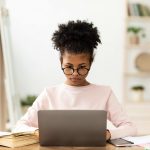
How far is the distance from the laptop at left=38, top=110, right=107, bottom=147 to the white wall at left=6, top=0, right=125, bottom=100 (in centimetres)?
337

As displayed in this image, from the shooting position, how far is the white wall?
15.3 feet

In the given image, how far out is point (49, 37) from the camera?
4664 mm

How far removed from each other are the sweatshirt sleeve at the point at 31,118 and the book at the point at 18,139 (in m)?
0.09

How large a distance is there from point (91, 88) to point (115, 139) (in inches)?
13.6

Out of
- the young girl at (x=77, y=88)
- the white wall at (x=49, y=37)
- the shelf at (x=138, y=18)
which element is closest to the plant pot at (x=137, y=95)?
the white wall at (x=49, y=37)

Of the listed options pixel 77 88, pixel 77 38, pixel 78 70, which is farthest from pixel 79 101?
pixel 77 38

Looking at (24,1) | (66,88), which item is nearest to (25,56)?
(24,1)

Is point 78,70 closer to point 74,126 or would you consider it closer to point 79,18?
point 74,126

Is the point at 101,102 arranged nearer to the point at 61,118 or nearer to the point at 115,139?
the point at 115,139

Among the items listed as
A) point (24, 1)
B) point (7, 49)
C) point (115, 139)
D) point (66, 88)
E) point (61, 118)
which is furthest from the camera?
point (24, 1)

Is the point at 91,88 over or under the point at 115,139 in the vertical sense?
over

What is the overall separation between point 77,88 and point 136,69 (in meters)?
3.17

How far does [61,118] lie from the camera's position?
1310 mm

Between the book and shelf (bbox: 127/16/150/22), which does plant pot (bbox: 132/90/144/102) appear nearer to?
shelf (bbox: 127/16/150/22)
